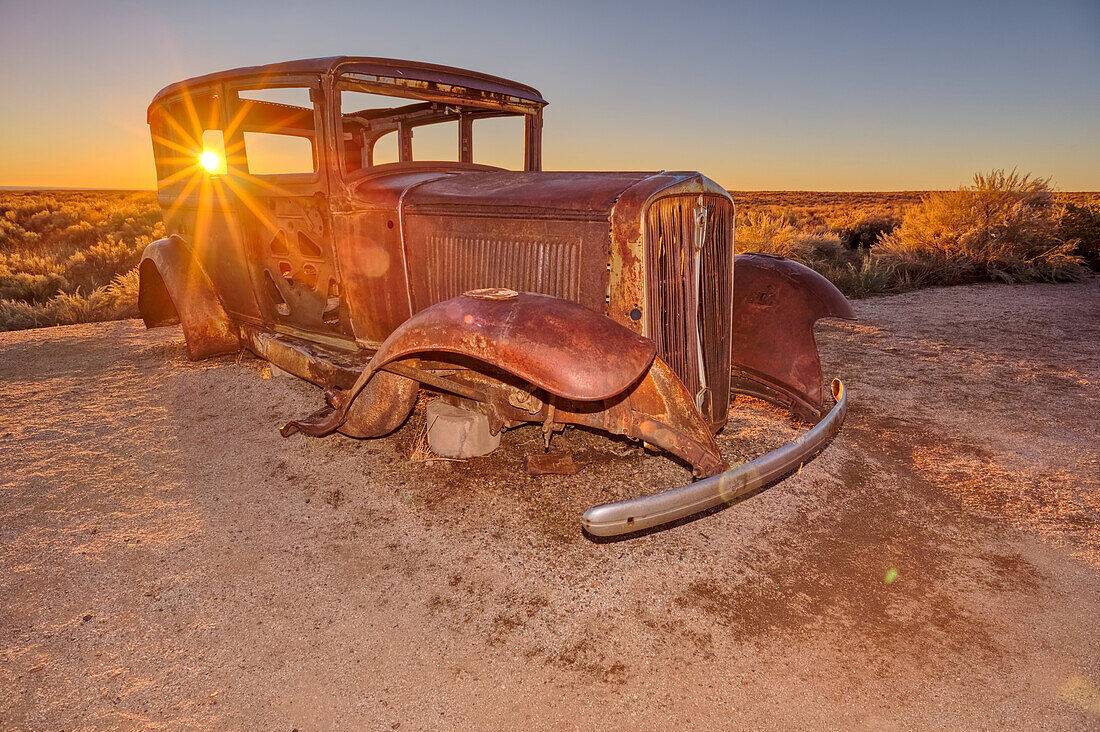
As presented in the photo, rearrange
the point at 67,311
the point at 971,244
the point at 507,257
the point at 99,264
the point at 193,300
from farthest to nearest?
the point at 99,264
the point at 971,244
the point at 67,311
the point at 193,300
the point at 507,257

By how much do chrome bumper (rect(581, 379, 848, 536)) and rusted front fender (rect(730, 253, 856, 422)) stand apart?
3.58 feet

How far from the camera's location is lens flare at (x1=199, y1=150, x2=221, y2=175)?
4.04 metres

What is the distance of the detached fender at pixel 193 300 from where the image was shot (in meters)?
4.52

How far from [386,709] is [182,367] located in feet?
15.0

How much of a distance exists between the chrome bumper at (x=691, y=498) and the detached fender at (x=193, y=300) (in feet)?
13.3

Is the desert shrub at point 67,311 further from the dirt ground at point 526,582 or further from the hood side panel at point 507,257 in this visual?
the hood side panel at point 507,257

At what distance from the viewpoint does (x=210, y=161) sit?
13.5ft

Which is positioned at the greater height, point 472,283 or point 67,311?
point 472,283

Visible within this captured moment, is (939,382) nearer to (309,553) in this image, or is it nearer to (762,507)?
(762,507)

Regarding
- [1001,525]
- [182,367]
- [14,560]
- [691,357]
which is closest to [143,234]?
[182,367]

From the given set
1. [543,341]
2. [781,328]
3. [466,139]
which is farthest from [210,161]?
[781,328]

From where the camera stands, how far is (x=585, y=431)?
382cm

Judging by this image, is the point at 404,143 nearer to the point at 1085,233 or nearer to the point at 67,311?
the point at 67,311

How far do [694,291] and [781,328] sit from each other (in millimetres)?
996
